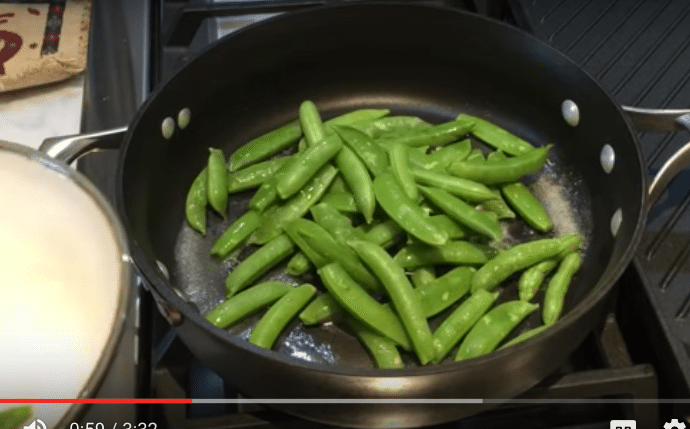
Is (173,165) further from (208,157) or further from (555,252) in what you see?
(555,252)

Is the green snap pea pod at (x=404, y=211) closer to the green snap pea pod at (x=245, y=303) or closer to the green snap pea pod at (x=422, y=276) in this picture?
the green snap pea pod at (x=422, y=276)

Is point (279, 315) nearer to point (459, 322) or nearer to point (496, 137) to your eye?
point (459, 322)

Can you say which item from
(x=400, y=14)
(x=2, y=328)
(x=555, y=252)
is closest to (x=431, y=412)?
(x=555, y=252)

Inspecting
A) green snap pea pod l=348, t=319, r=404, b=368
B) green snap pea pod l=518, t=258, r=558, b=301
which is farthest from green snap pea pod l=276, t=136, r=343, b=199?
green snap pea pod l=518, t=258, r=558, b=301

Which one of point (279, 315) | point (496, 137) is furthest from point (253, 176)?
point (496, 137)

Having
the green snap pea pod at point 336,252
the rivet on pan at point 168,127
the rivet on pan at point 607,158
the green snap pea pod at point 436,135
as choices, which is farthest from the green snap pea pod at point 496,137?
the rivet on pan at point 168,127
